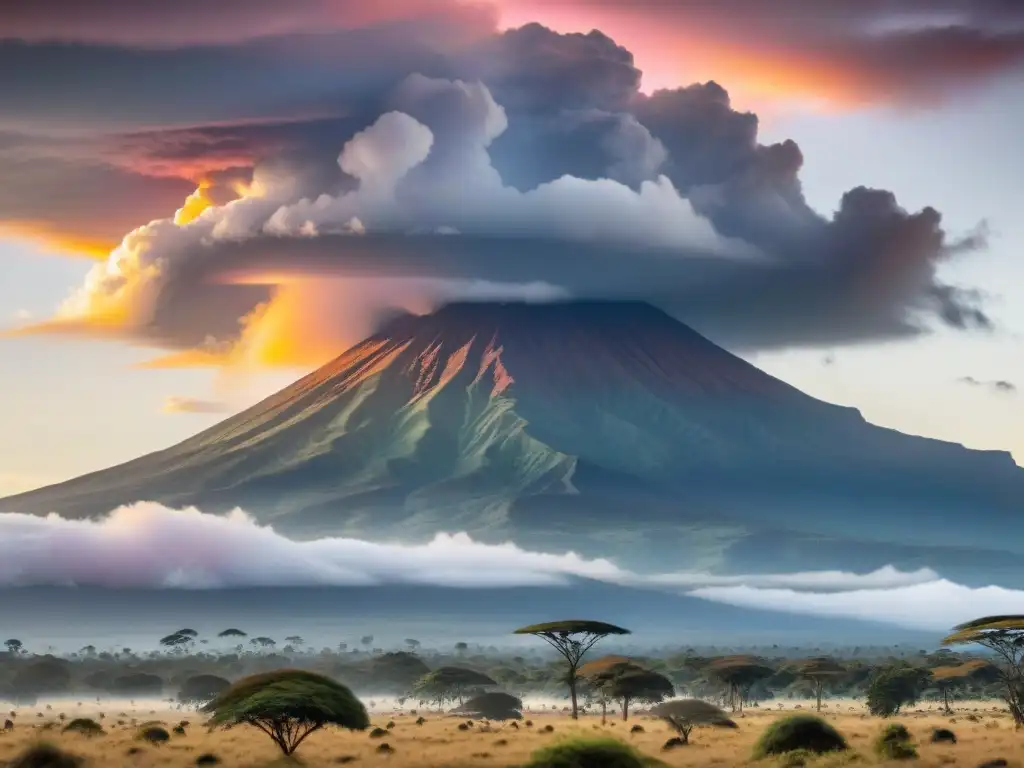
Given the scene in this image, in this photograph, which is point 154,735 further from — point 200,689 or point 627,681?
point 200,689

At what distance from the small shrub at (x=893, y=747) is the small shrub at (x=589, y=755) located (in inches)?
1140

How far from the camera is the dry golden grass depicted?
317ft

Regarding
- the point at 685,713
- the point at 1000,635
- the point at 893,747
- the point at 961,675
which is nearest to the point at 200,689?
the point at 961,675

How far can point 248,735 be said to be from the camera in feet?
390

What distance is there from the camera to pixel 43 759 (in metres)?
86.0

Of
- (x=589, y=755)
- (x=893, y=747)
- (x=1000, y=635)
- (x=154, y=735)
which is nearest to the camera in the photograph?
(x=589, y=755)

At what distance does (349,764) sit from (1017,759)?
1527 inches

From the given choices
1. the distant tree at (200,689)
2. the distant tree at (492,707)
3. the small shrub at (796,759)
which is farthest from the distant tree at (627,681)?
the distant tree at (200,689)

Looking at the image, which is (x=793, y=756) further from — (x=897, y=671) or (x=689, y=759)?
(x=897, y=671)

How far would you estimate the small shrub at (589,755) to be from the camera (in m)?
70.0

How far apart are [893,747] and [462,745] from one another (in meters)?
30.1

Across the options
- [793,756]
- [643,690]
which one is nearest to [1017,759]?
[793,756]

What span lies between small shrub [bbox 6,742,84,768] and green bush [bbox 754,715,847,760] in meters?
39.9

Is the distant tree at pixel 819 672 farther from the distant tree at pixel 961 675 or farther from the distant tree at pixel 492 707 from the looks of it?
the distant tree at pixel 492 707
